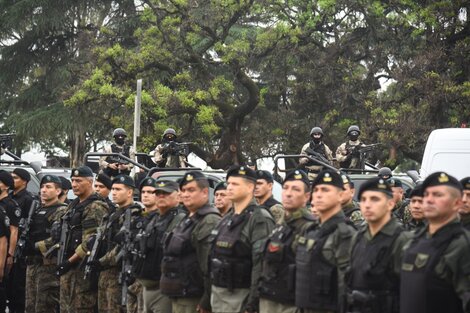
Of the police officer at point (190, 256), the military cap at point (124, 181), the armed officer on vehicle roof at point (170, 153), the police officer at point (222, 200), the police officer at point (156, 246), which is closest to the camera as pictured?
the police officer at point (190, 256)

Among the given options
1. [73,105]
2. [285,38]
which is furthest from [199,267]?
[285,38]

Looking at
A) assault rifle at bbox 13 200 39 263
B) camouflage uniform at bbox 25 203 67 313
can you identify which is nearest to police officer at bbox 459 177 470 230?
camouflage uniform at bbox 25 203 67 313

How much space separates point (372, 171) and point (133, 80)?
50.4 ft

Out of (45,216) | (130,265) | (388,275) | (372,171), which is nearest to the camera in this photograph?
(388,275)

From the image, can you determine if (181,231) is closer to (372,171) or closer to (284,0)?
(372,171)

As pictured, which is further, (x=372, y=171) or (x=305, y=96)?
(x=305, y=96)

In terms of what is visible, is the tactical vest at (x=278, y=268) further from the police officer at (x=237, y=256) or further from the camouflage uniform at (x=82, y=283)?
the camouflage uniform at (x=82, y=283)


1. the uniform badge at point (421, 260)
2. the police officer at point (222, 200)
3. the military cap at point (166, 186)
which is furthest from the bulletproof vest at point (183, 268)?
the uniform badge at point (421, 260)

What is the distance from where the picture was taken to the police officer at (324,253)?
26.7 ft

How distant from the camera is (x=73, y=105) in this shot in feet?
98.6

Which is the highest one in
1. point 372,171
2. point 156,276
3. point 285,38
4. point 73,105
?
point 285,38

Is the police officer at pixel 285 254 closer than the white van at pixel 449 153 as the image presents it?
Yes

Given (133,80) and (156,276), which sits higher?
(133,80)

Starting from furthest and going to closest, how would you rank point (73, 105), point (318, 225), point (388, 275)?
point (73, 105) → point (318, 225) → point (388, 275)
